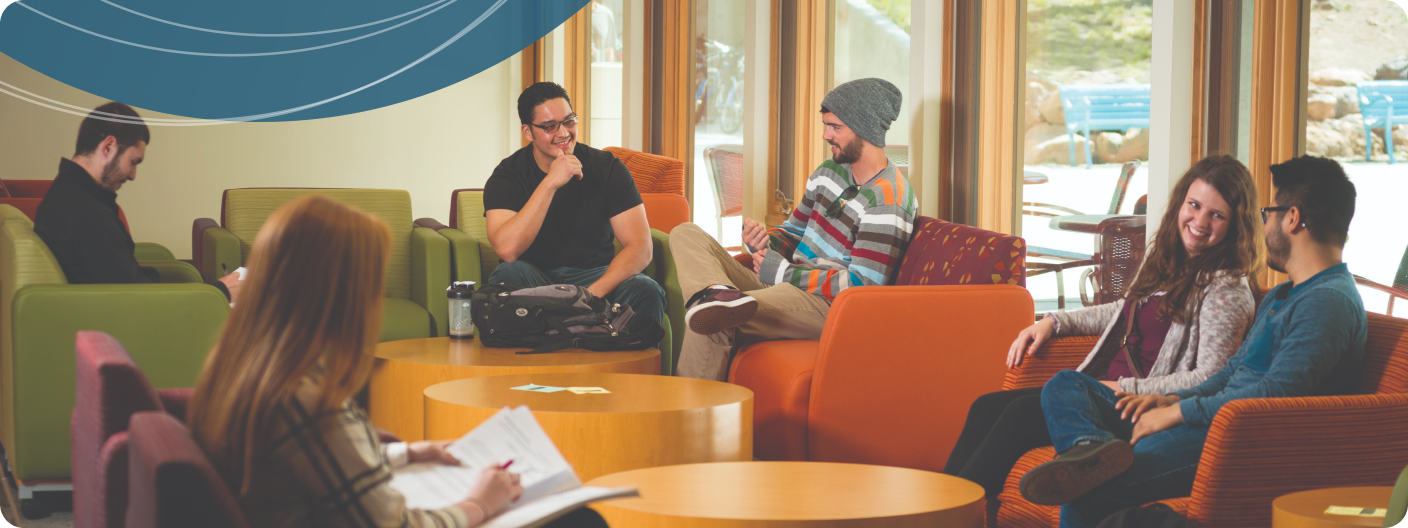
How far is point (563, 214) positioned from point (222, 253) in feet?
4.82

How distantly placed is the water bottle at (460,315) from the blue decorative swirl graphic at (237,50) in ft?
17.8

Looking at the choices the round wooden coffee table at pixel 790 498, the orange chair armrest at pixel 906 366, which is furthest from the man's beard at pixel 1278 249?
the orange chair armrest at pixel 906 366

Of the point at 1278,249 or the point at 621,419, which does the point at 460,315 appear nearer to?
the point at 621,419

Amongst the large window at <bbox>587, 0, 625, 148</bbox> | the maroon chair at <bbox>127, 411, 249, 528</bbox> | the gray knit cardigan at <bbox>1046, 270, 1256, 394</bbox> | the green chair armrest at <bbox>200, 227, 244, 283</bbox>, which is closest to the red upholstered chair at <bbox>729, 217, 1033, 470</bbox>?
the gray knit cardigan at <bbox>1046, 270, 1256, 394</bbox>

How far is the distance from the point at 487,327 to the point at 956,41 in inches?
74.4

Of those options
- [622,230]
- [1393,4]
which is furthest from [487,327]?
[1393,4]

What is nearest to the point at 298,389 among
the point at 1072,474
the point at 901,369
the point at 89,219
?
the point at 1072,474

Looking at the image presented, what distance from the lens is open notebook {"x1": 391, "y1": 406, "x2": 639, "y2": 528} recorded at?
1.22 metres

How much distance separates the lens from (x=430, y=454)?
1.38 metres

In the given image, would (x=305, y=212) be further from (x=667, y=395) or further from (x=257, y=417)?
(x=667, y=395)

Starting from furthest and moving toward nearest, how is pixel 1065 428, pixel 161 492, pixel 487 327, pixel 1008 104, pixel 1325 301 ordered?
pixel 1008 104, pixel 487 327, pixel 1065 428, pixel 1325 301, pixel 161 492

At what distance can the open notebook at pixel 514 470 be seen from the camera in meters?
1.22

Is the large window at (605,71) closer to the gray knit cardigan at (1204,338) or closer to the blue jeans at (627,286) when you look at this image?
the blue jeans at (627,286)

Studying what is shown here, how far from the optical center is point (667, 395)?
94.5 inches
